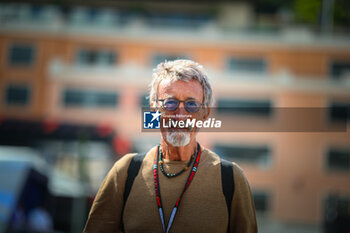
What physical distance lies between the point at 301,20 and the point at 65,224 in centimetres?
2412

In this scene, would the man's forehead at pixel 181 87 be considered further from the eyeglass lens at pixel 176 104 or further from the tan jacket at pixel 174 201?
the tan jacket at pixel 174 201

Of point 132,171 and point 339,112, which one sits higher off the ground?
point 339,112

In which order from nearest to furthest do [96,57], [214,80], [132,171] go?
[132,171] < [214,80] < [96,57]

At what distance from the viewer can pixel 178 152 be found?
1.96 metres

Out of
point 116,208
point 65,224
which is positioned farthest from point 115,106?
point 116,208

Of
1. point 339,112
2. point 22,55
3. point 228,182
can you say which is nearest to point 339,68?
point 339,112

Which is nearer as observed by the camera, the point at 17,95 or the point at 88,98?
the point at 88,98

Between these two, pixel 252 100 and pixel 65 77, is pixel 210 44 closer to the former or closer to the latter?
pixel 252 100

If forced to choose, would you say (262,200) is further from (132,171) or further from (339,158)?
(132,171)

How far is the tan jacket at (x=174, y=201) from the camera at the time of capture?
5.88ft

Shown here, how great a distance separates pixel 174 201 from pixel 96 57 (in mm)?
23239

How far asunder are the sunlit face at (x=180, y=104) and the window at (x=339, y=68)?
79.9ft

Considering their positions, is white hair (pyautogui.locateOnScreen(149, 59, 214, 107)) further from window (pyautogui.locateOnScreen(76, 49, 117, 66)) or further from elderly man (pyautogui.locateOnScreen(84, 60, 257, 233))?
window (pyautogui.locateOnScreen(76, 49, 117, 66))

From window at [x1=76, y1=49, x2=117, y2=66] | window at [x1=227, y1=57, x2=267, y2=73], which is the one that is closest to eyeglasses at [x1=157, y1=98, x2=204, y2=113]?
window at [x1=227, y1=57, x2=267, y2=73]
